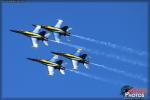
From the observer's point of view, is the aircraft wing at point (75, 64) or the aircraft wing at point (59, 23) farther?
the aircraft wing at point (59, 23)

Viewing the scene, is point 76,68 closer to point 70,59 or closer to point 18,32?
point 70,59

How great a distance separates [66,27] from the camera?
10819 cm

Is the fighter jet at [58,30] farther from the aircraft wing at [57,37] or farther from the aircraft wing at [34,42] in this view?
the aircraft wing at [34,42]

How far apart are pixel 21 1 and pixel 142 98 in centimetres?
3303

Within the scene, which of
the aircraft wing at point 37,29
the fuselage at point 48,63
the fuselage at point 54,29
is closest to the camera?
the fuselage at point 54,29

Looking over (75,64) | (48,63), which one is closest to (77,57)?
(75,64)

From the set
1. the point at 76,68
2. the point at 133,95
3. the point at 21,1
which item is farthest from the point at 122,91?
the point at 21,1

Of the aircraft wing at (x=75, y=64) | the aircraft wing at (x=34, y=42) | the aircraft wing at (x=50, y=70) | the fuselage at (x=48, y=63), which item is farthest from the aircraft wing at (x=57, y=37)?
the aircraft wing at (x=50, y=70)

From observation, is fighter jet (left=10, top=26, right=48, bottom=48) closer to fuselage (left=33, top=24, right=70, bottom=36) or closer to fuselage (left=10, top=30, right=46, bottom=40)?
fuselage (left=10, top=30, right=46, bottom=40)

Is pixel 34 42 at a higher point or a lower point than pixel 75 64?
higher

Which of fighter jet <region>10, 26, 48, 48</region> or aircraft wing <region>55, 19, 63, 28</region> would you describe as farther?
aircraft wing <region>55, 19, 63, 28</region>

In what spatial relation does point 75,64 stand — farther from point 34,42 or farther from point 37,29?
point 37,29

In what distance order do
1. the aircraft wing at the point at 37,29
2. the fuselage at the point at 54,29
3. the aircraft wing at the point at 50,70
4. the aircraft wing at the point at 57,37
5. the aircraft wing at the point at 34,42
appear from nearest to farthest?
the aircraft wing at the point at 34,42 → the aircraft wing at the point at 50,70 → the aircraft wing at the point at 57,37 → the fuselage at the point at 54,29 → the aircraft wing at the point at 37,29

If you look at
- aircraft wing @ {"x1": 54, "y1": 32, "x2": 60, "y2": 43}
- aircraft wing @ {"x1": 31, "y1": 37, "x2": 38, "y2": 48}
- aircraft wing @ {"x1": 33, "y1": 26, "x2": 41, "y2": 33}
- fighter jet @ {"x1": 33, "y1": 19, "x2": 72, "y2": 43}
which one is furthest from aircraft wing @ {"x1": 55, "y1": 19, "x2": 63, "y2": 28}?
aircraft wing @ {"x1": 31, "y1": 37, "x2": 38, "y2": 48}
